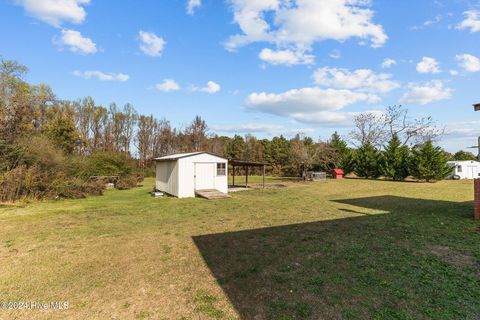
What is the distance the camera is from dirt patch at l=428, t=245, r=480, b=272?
4.18 m

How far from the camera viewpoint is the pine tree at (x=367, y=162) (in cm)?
2495

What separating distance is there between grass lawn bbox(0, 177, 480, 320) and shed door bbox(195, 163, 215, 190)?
628cm

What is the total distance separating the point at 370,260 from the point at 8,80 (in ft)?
68.4

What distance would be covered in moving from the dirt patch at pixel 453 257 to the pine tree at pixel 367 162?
22089mm

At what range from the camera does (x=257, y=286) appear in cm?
360

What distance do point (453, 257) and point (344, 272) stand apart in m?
2.21

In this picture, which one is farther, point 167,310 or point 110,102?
point 110,102

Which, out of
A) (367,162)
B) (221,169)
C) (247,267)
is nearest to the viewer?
(247,267)

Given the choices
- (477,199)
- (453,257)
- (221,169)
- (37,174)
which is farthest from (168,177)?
(477,199)

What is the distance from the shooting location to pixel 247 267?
14.1 ft

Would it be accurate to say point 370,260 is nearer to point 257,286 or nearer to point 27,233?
point 257,286

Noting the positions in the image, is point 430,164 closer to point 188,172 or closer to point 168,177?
point 188,172

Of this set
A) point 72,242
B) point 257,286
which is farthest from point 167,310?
point 72,242

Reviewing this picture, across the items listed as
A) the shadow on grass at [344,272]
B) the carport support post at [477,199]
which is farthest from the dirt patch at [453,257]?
the carport support post at [477,199]
